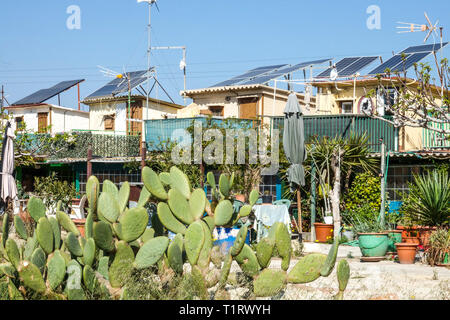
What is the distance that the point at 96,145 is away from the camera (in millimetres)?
25844

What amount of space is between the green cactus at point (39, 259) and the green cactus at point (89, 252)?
461mm

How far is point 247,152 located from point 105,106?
50.7ft

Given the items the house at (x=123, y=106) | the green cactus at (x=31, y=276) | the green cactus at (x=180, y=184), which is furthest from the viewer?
the house at (x=123, y=106)

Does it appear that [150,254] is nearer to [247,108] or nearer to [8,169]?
[8,169]

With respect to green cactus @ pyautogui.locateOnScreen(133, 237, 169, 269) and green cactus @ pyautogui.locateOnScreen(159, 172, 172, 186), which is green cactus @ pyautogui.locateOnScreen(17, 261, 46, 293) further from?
green cactus @ pyautogui.locateOnScreen(159, 172, 172, 186)

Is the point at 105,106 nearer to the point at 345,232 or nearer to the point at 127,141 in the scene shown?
the point at 127,141

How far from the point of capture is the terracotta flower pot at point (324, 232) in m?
15.3

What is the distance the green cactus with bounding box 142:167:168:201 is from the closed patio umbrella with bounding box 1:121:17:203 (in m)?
8.04

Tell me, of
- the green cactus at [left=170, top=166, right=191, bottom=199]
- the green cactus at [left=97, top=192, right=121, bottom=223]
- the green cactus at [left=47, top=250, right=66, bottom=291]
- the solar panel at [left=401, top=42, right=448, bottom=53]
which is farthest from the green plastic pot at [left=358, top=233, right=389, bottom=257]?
the solar panel at [left=401, top=42, right=448, bottom=53]

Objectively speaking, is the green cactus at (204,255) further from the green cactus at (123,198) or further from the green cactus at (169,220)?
the green cactus at (123,198)

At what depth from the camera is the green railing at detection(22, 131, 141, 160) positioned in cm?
2500

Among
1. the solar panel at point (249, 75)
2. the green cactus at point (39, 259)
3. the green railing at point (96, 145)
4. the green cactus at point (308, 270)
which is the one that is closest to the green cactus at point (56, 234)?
the green cactus at point (39, 259)

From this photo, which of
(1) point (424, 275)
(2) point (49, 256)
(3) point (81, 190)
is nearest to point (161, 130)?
(3) point (81, 190)
